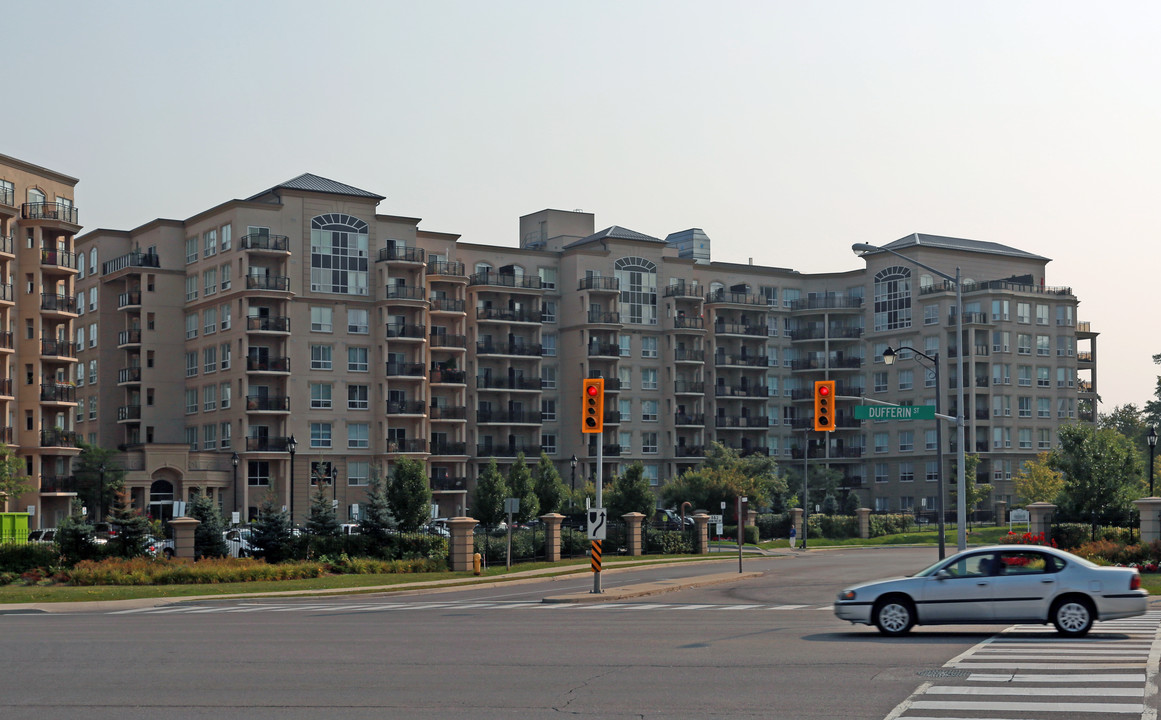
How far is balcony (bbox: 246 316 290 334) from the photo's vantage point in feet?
300

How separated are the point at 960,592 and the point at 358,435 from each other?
7684cm

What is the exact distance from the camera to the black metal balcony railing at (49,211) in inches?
3324

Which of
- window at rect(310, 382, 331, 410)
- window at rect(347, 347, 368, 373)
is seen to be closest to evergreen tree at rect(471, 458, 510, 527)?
window at rect(310, 382, 331, 410)

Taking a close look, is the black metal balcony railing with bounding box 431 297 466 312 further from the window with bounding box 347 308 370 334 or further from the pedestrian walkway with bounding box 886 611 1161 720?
the pedestrian walkway with bounding box 886 611 1161 720

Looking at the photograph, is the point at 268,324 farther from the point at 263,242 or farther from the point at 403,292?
the point at 403,292

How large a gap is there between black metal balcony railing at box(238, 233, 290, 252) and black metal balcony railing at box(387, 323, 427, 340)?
9571mm

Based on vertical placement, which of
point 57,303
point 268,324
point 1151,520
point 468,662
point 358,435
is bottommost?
point 1151,520

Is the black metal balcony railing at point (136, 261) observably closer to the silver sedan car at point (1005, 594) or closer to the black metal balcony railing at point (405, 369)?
the black metal balcony railing at point (405, 369)

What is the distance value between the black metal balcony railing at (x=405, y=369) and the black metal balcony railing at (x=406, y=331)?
2060 millimetres

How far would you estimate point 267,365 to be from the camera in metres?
92.0

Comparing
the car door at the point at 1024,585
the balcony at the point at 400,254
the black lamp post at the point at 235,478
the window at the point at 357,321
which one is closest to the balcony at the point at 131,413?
the black lamp post at the point at 235,478

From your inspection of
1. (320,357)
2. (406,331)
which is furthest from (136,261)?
(406,331)

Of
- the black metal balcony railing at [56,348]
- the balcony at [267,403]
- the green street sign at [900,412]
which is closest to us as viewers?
the green street sign at [900,412]

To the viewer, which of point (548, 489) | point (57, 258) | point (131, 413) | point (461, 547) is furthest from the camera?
point (131, 413)
